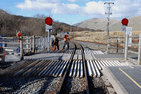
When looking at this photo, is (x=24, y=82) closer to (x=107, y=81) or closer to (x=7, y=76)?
(x=7, y=76)

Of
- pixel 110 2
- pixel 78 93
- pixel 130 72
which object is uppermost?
pixel 110 2

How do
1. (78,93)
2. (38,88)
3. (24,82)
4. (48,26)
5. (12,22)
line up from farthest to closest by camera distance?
(12,22) < (48,26) < (24,82) < (38,88) < (78,93)

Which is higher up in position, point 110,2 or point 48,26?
point 110,2

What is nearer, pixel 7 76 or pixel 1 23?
pixel 7 76

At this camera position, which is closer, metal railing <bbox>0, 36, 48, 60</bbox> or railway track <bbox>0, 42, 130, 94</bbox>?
railway track <bbox>0, 42, 130, 94</bbox>

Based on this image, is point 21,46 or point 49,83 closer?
point 49,83

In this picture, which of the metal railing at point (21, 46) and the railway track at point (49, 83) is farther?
the metal railing at point (21, 46)

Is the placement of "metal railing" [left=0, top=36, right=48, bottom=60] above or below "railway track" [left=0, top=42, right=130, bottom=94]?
above

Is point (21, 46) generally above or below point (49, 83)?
above

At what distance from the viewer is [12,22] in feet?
→ 181

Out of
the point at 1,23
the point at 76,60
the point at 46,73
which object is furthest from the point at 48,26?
the point at 1,23

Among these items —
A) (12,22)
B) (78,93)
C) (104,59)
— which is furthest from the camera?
(12,22)

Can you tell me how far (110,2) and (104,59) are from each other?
1653 inches

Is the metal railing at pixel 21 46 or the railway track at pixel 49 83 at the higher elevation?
the metal railing at pixel 21 46
